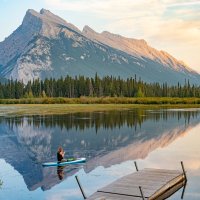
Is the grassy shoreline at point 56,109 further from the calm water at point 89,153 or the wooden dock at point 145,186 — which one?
the wooden dock at point 145,186

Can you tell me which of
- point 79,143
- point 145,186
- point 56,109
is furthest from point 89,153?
point 56,109

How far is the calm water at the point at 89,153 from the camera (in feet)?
103

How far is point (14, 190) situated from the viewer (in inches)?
1217

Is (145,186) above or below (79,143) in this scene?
above

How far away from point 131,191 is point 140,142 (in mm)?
28812

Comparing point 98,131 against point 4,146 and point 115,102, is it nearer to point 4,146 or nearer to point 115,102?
point 4,146

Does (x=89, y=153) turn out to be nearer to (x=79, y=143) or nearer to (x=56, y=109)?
(x=79, y=143)

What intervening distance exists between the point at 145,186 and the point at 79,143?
90.7 feet

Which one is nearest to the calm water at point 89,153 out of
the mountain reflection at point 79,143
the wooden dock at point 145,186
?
the mountain reflection at point 79,143

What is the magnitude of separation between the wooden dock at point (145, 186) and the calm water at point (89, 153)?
805 millimetres

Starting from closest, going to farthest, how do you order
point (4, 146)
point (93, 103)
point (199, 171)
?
point (199, 171)
point (4, 146)
point (93, 103)

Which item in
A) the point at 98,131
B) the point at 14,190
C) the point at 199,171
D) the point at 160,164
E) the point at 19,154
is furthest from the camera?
the point at 98,131

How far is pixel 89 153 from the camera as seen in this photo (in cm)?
4662

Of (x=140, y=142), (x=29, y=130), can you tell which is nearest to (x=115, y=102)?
(x=29, y=130)
